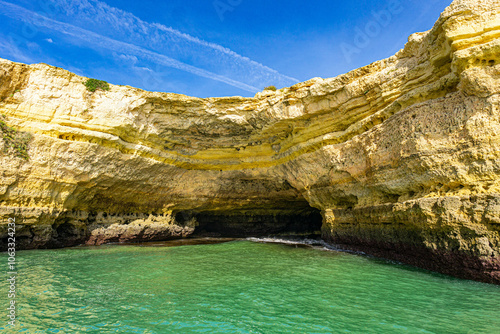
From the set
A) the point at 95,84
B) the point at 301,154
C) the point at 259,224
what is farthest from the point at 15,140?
the point at 259,224

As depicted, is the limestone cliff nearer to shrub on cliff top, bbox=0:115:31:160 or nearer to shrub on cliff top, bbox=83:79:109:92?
shrub on cliff top, bbox=0:115:31:160

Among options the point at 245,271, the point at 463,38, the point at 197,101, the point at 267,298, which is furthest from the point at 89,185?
the point at 463,38

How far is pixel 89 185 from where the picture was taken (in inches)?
511

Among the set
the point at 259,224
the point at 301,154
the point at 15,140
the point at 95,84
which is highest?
the point at 95,84

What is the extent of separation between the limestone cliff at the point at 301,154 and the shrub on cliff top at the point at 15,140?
0.12 metres

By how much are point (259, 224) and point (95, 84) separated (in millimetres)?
14670

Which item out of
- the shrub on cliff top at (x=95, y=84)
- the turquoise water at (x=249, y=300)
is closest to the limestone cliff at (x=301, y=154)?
the shrub on cliff top at (x=95, y=84)

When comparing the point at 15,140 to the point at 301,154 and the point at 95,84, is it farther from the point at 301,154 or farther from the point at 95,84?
the point at 301,154

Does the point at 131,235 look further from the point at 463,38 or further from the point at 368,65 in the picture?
the point at 463,38

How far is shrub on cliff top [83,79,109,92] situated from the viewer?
12102 mm

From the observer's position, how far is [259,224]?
21.3 meters

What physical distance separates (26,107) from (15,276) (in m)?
7.72

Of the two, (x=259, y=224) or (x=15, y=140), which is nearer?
(x=15, y=140)

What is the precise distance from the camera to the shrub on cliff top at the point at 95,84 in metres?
12.1
